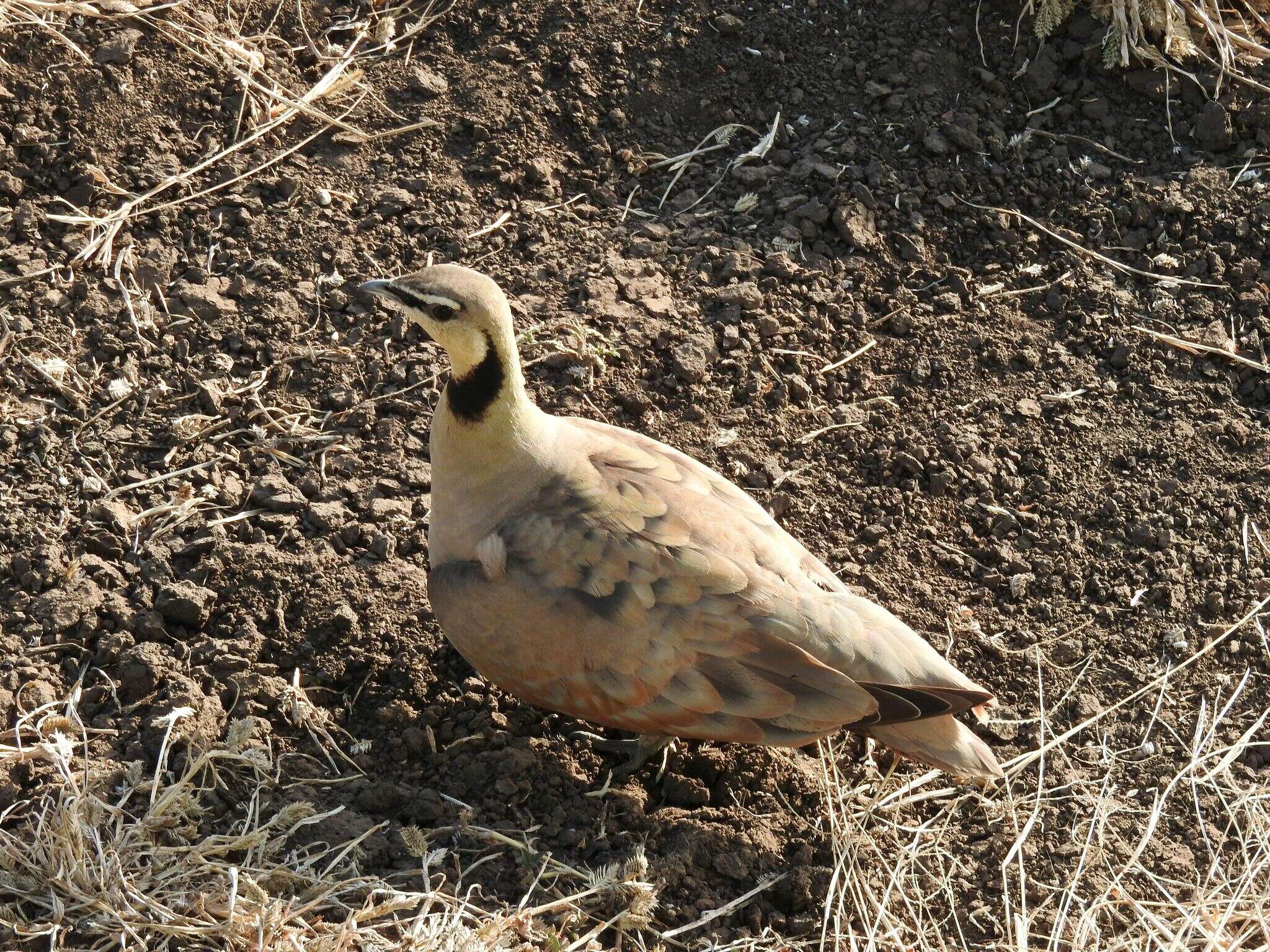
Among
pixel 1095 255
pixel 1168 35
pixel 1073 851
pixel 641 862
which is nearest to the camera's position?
pixel 641 862

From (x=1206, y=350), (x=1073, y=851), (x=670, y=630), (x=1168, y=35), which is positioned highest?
(x=1168, y=35)

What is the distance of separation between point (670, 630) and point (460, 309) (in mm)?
1105

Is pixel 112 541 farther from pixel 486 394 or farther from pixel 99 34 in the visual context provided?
pixel 99 34

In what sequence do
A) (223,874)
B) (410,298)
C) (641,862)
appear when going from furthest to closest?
(410,298) → (641,862) → (223,874)

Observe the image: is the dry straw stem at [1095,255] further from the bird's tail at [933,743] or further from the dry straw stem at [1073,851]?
the bird's tail at [933,743]

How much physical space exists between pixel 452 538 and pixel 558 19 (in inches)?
120

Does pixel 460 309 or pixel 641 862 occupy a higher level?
pixel 460 309

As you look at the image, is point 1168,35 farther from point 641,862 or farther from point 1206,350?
point 641,862

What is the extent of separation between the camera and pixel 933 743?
3992mm

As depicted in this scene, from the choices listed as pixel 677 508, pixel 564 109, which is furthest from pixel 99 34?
pixel 677 508

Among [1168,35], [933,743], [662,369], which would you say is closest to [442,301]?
[662,369]

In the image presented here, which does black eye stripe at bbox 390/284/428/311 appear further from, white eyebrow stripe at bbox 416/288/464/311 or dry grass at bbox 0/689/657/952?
dry grass at bbox 0/689/657/952

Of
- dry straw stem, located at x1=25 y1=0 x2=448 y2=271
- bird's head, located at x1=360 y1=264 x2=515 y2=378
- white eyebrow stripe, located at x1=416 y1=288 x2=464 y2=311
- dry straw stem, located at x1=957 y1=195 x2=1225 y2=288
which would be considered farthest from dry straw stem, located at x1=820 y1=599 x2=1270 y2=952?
dry straw stem, located at x1=25 y1=0 x2=448 y2=271

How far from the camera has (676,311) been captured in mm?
5406
